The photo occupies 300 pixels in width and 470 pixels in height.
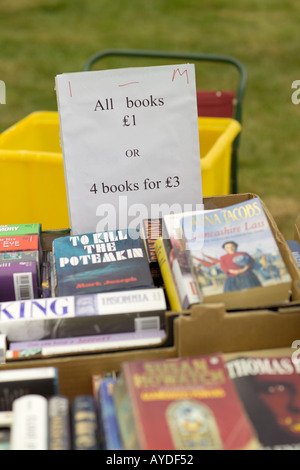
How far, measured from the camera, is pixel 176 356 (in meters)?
1.14

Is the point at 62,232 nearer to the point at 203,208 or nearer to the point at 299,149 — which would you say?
the point at 203,208

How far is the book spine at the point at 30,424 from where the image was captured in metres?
0.91

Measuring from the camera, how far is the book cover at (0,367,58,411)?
101 centimetres

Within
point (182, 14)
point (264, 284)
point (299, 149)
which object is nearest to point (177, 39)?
point (182, 14)

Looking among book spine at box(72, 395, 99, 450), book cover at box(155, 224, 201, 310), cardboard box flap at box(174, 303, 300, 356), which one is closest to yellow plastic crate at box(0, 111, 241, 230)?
book cover at box(155, 224, 201, 310)

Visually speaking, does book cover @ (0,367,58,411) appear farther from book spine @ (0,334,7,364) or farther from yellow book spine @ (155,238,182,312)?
yellow book spine @ (155,238,182,312)

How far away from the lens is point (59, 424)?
0.94 m

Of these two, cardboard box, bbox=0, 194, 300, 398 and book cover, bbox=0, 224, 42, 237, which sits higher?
book cover, bbox=0, 224, 42, 237

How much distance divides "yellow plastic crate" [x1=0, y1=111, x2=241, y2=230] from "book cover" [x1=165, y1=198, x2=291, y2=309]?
1.91ft

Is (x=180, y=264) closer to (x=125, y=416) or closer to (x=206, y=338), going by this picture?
(x=206, y=338)

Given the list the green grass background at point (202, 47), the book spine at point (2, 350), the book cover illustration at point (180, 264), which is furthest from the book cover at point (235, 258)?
the green grass background at point (202, 47)

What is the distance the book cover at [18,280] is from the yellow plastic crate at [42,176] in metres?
0.62
